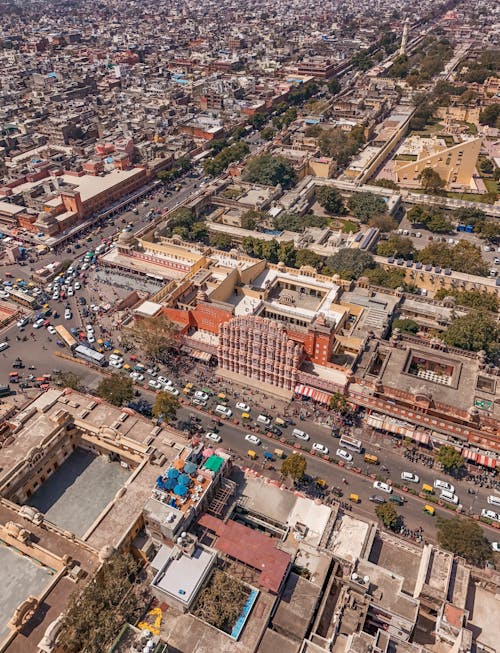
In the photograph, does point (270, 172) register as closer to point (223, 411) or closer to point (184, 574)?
point (223, 411)

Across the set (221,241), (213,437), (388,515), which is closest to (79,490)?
(213,437)

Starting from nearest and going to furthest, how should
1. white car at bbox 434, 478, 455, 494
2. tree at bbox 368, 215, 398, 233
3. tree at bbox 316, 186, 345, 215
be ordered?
white car at bbox 434, 478, 455, 494 → tree at bbox 368, 215, 398, 233 → tree at bbox 316, 186, 345, 215

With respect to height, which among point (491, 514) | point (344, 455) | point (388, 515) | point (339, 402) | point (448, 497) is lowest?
point (388, 515)

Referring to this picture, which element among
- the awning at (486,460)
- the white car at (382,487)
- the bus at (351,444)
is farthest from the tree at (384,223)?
the white car at (382,487)

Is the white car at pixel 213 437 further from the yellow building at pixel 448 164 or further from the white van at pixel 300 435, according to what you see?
the yellow building at pixel 448 164

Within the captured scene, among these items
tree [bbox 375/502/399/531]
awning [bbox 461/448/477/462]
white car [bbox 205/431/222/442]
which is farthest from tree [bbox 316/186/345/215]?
tree [bbox 375/502/399/531]

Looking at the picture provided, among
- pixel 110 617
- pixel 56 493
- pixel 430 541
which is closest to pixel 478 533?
pixel 430 541

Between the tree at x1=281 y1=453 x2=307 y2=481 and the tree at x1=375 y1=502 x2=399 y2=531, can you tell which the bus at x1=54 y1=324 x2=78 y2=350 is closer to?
the tree at x1=281 y1=453 x2=307 y2=481
